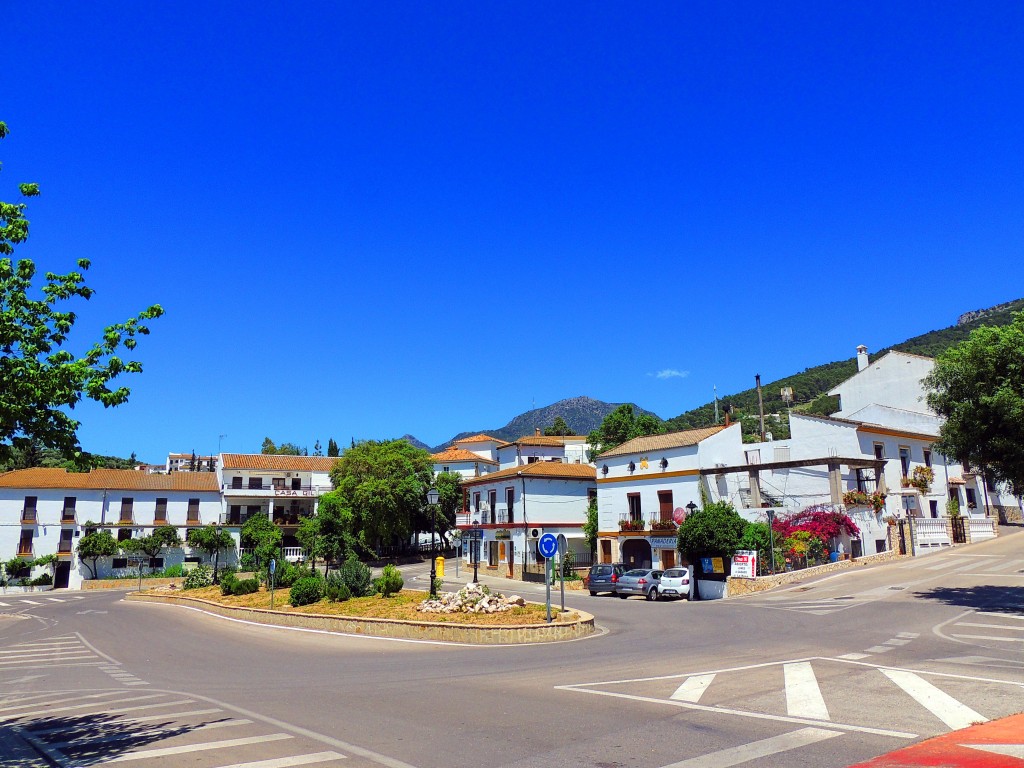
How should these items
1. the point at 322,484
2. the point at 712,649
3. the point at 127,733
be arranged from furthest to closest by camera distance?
the point at 322,484 < the point at 712,649 < the point at 127,733

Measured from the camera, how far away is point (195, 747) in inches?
340

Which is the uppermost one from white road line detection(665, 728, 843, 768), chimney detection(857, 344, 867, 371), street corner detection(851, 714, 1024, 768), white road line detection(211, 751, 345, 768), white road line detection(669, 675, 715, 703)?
chimney detection(857, 344, 867, 371)

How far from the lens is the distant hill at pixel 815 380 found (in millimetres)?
114812

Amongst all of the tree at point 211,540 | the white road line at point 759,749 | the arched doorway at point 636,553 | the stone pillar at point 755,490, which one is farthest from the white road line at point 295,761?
the tree at point 211,540

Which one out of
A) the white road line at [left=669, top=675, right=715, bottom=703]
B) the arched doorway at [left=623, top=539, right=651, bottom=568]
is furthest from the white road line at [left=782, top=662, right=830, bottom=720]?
the arched doorway at [left=623, top=539, right=651, bottom=568]

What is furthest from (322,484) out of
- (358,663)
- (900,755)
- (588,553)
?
(900,755)

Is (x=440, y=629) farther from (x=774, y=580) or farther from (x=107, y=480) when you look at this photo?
(x=107, y=480)

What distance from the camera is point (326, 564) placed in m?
60.1

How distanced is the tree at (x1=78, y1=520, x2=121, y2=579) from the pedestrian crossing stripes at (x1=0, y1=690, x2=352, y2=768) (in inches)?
2131

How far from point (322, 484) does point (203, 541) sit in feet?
45.6

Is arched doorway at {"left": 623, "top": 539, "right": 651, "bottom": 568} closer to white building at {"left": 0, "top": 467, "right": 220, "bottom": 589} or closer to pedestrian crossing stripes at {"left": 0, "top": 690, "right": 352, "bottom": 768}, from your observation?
pedestrian crossing stripes at {"left": 0, "top": 690, "right": 352, "bottom": 768}

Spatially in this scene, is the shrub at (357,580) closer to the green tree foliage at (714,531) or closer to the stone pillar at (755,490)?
the green tree foliage at (714,531)

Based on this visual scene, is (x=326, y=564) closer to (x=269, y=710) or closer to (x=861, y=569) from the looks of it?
(x=861, y=569)

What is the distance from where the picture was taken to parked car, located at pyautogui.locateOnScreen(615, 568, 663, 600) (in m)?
34.0
